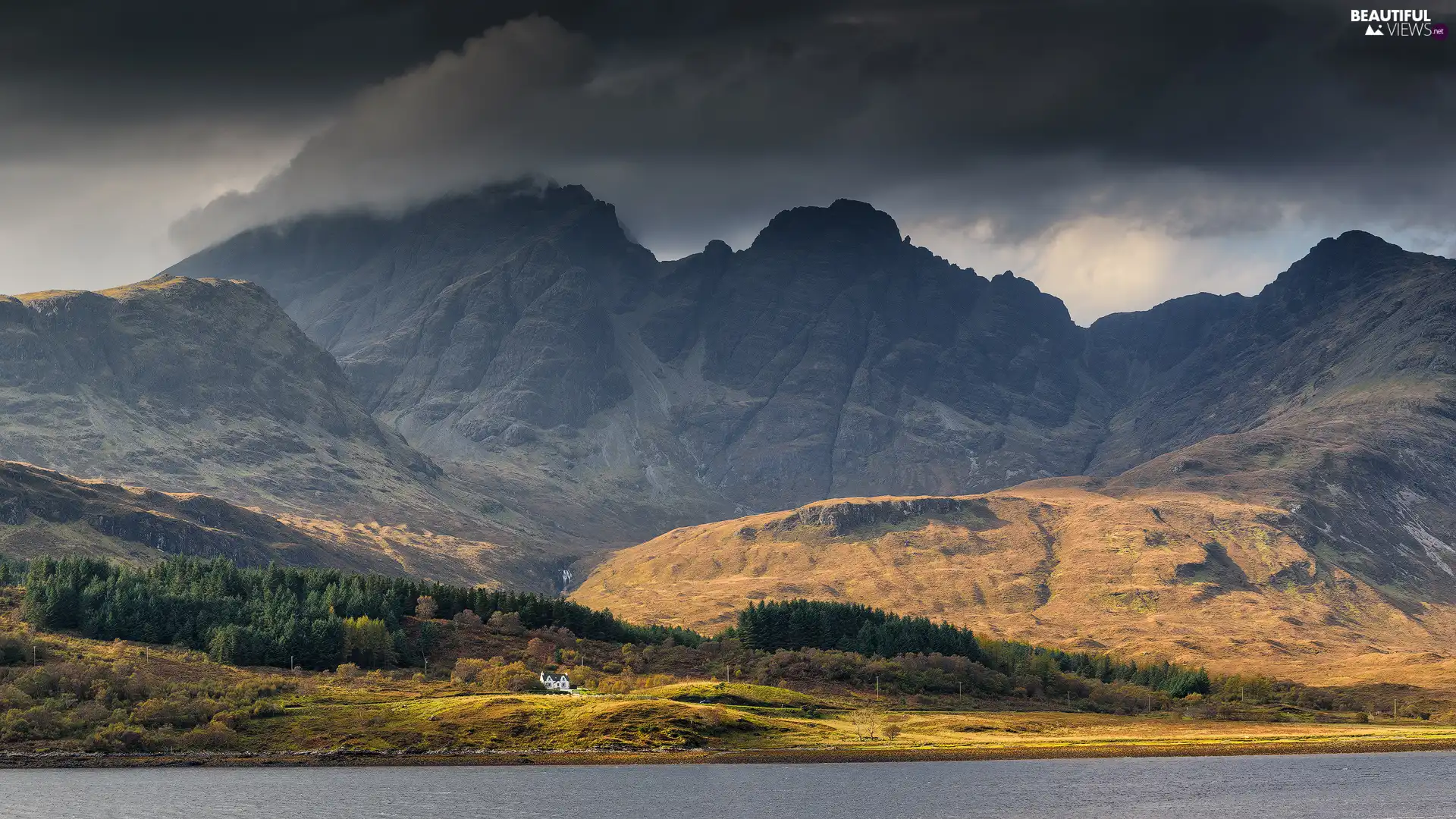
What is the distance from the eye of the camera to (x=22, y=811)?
17912cm

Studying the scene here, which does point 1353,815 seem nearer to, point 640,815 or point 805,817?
point 805,817

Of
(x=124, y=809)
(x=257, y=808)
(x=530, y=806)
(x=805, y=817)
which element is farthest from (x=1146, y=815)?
(x=124, y=809)

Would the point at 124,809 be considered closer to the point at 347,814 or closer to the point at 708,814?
the point at 347,814

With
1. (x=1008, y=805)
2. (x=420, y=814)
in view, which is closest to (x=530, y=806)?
(x=420, y=814)

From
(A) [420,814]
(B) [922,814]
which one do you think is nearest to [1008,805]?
(B) [922,814]

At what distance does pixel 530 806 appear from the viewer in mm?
192750

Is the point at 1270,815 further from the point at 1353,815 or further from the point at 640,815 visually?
the point at 640,815

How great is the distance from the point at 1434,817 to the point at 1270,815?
1843 centimetres

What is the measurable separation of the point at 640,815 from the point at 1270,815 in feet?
251

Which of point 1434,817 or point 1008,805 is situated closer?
point 1434,817

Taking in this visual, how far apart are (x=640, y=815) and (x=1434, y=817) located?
94.3 metres

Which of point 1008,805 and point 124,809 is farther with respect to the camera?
point 1008,805

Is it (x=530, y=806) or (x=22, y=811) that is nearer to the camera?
(x=22, y=811)

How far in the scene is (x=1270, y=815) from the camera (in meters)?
188
